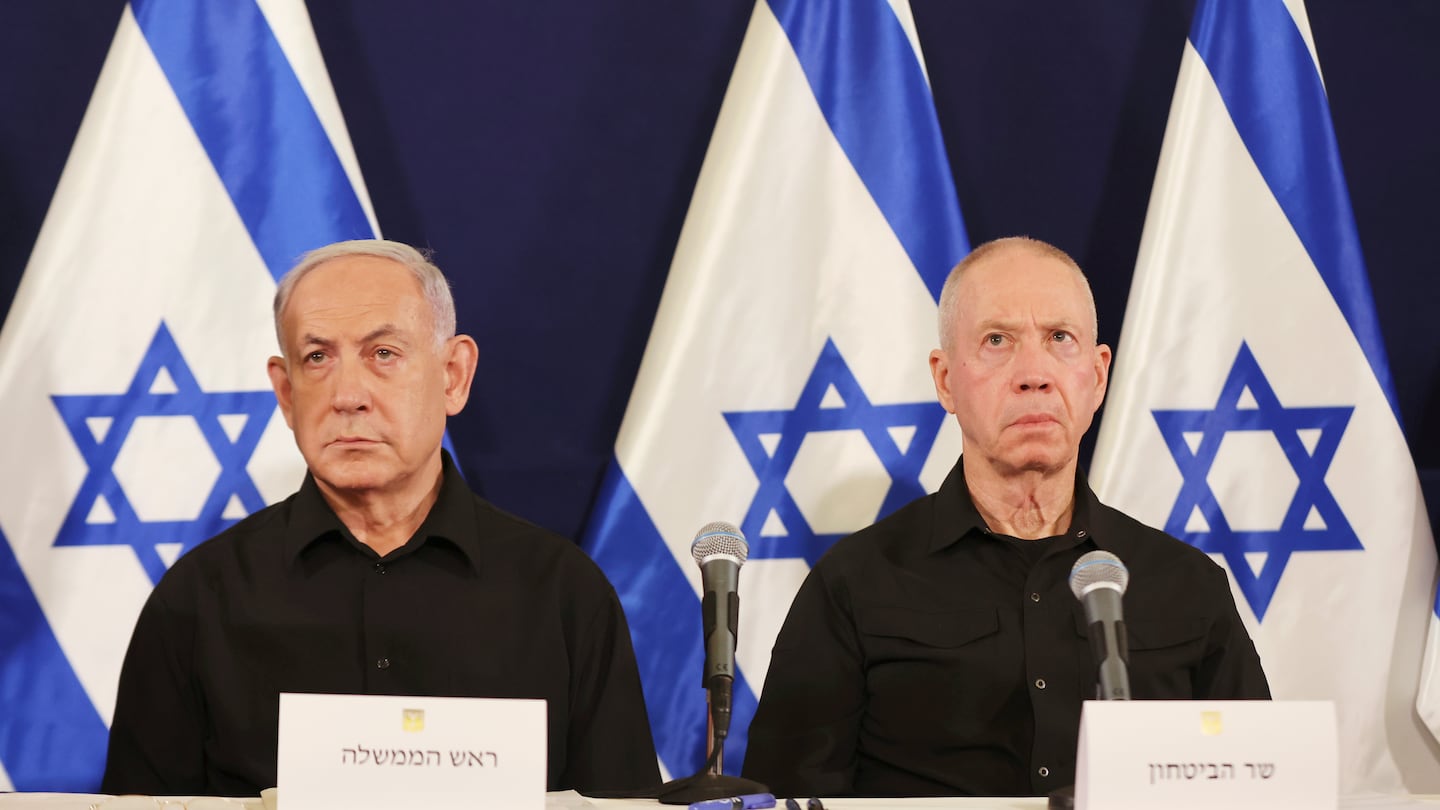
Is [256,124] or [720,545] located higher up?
[256,124]

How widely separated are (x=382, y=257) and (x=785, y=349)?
935 mm

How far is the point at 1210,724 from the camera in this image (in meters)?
1.72

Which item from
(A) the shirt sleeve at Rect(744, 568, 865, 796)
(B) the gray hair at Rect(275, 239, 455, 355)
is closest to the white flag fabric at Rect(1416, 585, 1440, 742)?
(A) the shirt sleeve at Rect(744, 568, 865, 796)

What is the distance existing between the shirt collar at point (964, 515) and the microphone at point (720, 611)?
0.78 meters

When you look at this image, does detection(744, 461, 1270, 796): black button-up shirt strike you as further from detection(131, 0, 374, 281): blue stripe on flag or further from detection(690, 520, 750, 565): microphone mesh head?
detection(131, 0, 374, 281): blue stripe on flag

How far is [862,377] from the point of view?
10.6 feet

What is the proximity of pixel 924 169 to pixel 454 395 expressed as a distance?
118 cm

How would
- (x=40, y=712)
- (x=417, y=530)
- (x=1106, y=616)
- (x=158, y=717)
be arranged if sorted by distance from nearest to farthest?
(x=1106, y=616)
(x=158, y=717)
(x=417, y=530)
(x=40, y=712)

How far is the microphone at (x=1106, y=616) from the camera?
5.97 feet

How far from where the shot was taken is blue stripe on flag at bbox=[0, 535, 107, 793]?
303 centimetres

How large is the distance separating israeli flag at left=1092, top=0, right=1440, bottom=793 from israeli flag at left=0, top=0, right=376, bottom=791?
1795 mm

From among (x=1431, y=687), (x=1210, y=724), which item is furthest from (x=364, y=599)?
(x=1431, y=687)

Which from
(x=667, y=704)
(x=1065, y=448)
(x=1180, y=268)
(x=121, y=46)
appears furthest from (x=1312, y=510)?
(x=121, y=46)

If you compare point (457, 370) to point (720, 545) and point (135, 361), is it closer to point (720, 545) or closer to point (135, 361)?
point (135, 361)
